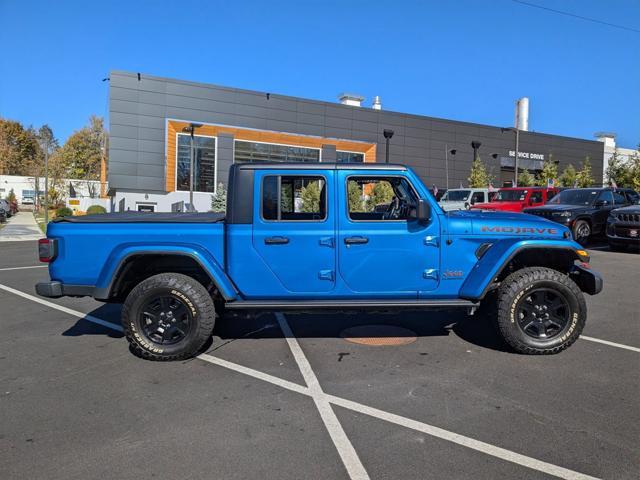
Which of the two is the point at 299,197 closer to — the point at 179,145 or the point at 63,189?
the point at 179,145

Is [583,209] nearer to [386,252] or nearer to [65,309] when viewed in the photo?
[386,252]

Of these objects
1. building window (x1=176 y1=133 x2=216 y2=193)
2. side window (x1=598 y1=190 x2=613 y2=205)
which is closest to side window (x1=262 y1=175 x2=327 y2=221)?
side window (x1=598 y1=190 x2=613 y2=205)

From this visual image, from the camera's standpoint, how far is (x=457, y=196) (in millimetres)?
21609

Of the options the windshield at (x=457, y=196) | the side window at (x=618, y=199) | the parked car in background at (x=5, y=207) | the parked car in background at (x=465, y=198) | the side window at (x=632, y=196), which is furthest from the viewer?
the parked car in background at (x=5, y=207)

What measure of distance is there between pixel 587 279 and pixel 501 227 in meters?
1.20

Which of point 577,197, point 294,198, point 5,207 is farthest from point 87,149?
point 294,198

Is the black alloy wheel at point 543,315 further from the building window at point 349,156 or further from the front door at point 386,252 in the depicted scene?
the building window at point 349,156

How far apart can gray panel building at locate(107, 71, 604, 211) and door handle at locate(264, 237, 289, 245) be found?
21.2 metres

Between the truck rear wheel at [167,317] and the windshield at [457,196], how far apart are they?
1798cm

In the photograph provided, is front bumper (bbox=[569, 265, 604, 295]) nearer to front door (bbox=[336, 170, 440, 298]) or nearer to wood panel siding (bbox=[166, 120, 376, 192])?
front door (bbox=[336, 170, 440, 298])

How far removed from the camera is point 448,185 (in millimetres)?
37062

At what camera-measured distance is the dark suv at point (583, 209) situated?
14.0 metres

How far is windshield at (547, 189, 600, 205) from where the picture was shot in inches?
589

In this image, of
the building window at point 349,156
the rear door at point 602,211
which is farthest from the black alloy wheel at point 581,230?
the building window at point 349,156
